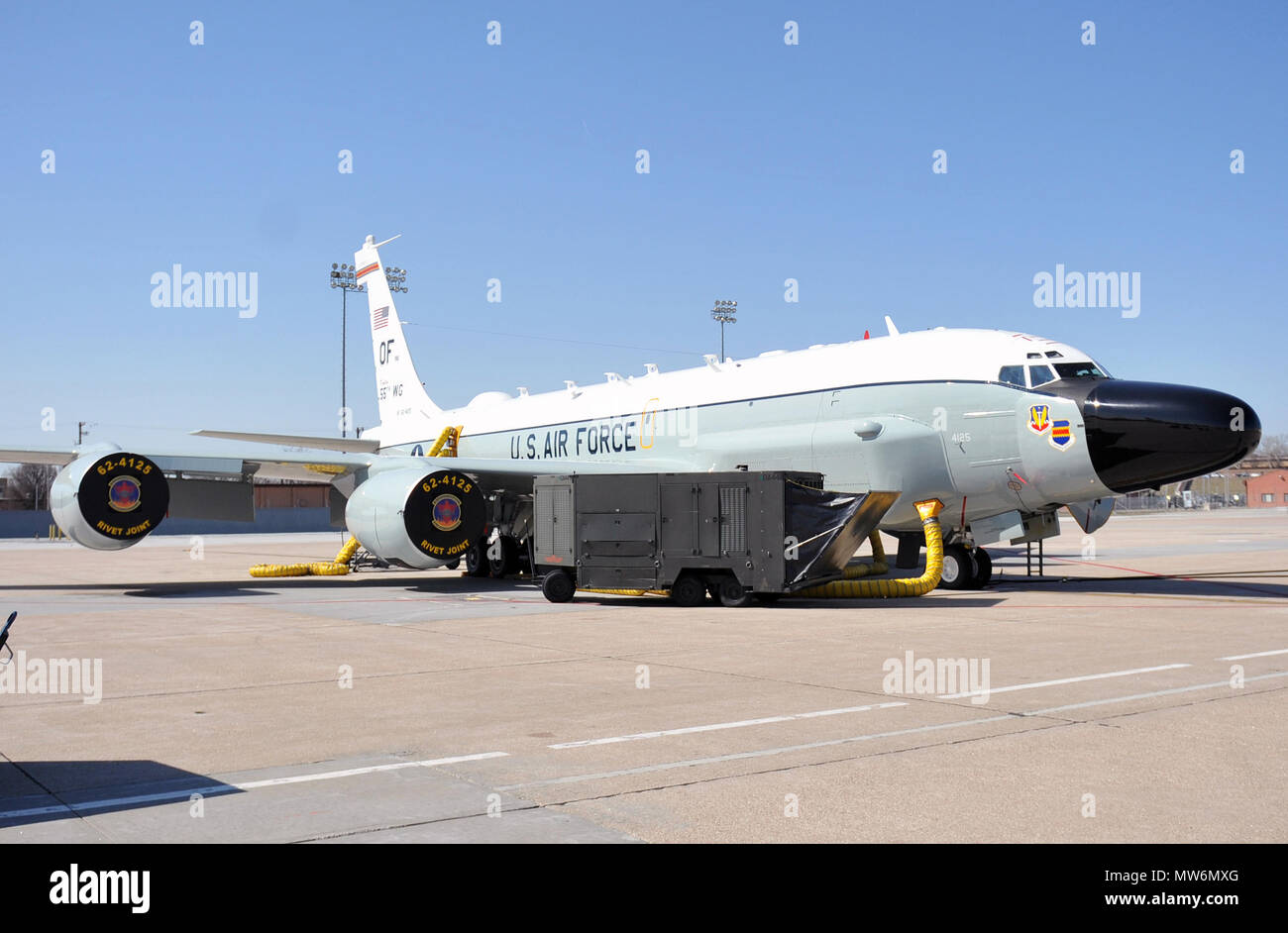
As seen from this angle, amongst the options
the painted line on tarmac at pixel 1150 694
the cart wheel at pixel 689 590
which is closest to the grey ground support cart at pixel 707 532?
the cart wheel at pixel 689 590

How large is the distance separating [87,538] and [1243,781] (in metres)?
19.9

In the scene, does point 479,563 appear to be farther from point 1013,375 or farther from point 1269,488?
point 1269,488

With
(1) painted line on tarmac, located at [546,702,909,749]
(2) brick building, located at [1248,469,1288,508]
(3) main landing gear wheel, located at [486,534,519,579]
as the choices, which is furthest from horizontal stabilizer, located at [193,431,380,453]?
(2) brick building, located at [1248,469,1288,508]

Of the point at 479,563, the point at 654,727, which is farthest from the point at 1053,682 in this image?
the point at 479,563

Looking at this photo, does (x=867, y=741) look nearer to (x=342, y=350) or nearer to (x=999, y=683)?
(x=999, y=683)

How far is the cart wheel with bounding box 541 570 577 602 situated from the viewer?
18656 mm

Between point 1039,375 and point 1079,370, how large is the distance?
63cm

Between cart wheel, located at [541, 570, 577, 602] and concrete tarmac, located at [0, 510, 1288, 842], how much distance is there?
87.6 inches

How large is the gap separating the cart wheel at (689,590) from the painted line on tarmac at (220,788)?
1073cm

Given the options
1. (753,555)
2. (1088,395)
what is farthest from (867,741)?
(1088,395)

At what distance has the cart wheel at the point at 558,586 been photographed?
734 inches

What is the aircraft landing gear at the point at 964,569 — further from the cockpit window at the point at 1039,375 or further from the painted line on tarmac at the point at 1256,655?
the painted line on tarmac at the point at 1256,655

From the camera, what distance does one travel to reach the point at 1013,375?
17578 millimetres

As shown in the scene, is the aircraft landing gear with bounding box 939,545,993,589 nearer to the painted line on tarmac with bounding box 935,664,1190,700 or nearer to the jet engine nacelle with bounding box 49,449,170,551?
the painted line on tarmac with bounding box 935,664,1190,700
